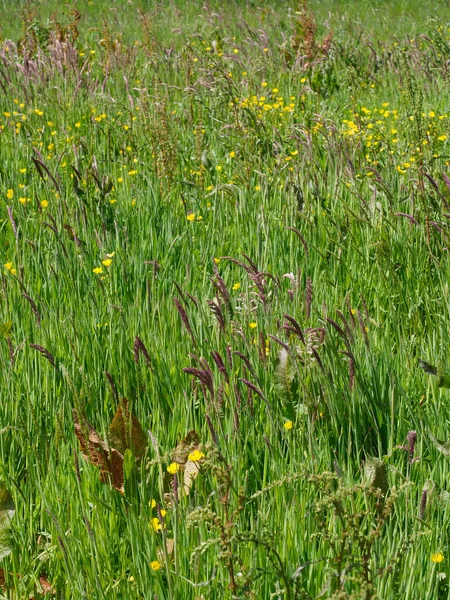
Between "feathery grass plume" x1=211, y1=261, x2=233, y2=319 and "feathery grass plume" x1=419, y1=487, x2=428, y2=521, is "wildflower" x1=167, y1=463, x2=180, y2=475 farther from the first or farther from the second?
"feathery grass plume" x1=211, y1=261, x2=233, y2=319

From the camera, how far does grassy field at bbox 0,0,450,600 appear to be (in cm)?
141

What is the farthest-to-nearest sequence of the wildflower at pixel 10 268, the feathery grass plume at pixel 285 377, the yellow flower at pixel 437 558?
the wildflower at pixel 10 268, the feathery grass plume at pixel 285 377, the yellow flower at pixel 437 558

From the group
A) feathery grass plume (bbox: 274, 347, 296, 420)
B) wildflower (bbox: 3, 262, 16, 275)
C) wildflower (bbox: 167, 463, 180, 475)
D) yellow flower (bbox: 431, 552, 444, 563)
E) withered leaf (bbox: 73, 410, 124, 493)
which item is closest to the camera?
yellow flower (bbox: 431, 552, 444, 563)

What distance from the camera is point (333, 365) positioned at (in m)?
1.93

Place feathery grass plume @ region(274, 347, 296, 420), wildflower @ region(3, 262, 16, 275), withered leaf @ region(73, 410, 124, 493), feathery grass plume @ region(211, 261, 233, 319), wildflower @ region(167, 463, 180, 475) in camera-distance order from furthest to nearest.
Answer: wildflower @ region(3, 262, 16, 275), feathery grass plume @ region(211, 261, 233, 319), feathery grass plume @ region(274, 347, 296, 420), withered leaf @ region(73, 410, 124, 493), wildflower @ region(167, 463, 180, 475)

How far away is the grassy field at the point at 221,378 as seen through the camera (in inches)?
55.4

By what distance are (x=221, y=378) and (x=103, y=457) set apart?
1.24 feet

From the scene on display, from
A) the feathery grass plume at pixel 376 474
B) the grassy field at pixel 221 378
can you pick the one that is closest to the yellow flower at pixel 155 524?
the grassy field at pixel 221 378

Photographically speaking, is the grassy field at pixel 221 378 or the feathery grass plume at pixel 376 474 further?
the feathery grass plume at pixel 376 474

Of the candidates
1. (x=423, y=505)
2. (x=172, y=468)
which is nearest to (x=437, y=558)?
(x=423, y=505)

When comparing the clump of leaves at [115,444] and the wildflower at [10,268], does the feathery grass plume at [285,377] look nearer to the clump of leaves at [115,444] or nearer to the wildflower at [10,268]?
the clump of leaves at [115,444]

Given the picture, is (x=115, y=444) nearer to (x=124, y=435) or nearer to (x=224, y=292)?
(x=124, y=435)

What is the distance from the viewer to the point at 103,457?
176cm

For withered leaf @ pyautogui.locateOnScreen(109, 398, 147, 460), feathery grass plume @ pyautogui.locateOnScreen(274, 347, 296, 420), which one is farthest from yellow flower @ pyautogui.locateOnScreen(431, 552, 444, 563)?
withered leaf @ pyautogui.locateOnScreen(109, 398, 147, 460)
